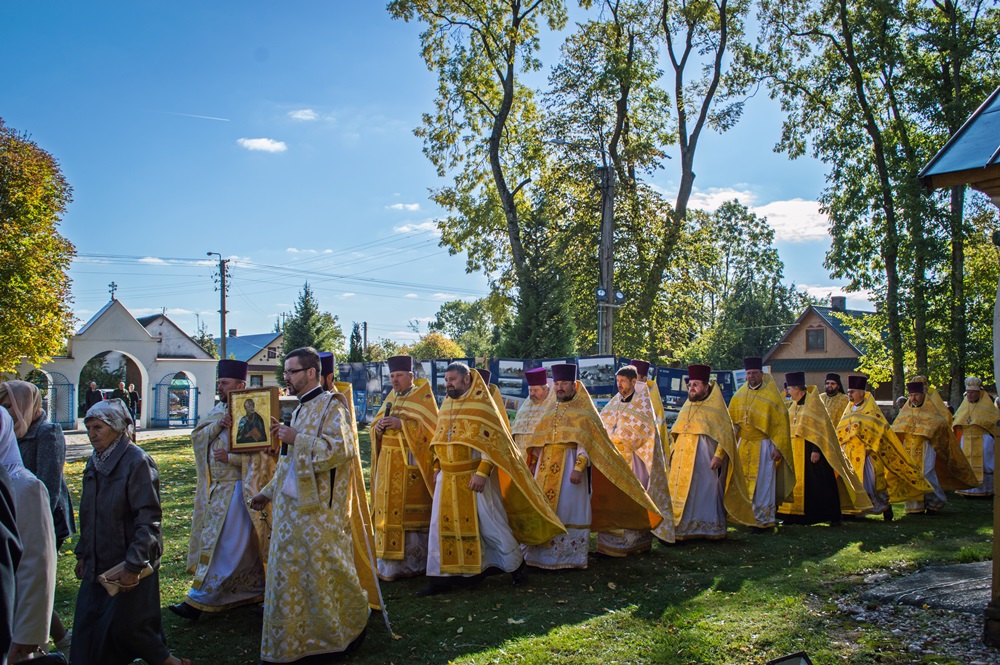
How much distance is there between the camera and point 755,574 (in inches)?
291

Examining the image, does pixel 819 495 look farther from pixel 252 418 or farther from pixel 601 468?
pixel 252 418

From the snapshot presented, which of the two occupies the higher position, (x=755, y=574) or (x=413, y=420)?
(x=413, y=420)

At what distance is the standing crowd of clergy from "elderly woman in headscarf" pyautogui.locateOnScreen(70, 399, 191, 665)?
1 cm

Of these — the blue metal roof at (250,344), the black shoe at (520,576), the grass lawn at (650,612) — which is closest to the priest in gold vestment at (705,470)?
the grass lawn at (650,612)

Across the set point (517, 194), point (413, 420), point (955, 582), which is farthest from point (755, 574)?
point (517, 194)

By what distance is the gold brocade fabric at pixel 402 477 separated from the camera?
23.9 ft

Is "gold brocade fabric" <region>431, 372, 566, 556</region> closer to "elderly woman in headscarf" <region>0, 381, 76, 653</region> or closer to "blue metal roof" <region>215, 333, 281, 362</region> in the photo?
"elderly woman in headscarf" <region>0, 381, 76, 653</region>

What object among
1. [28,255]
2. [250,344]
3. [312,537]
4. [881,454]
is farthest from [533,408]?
[250,344]

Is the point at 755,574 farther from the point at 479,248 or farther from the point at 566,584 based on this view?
the point at 479,248

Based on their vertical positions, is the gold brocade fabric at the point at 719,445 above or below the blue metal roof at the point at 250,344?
below

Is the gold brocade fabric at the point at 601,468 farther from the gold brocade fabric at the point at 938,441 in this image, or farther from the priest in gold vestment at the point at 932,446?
the gold brocade fabric at the point at 938,441

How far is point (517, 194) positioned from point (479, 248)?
297 cm

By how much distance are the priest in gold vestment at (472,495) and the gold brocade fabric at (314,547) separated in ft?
5.21

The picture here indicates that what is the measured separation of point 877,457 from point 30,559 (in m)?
10.7
